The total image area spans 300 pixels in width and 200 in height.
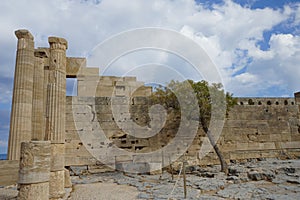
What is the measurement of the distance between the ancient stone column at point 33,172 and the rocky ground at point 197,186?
1420mm

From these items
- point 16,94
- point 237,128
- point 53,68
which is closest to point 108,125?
point 16,94

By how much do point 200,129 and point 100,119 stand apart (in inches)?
195

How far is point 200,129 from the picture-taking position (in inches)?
472

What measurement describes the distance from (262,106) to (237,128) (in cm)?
218

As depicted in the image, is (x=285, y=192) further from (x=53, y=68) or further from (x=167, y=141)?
(x=53, y=68)

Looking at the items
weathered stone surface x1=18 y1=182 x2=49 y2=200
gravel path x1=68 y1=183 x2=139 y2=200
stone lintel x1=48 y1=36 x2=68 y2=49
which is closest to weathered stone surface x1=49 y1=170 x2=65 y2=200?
gravel path x1=68 y1=183 x2=139 y2=200

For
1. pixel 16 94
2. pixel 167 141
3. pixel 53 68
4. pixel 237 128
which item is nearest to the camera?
pixel 53 68

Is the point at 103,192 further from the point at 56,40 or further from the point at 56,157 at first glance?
the point at 56,40

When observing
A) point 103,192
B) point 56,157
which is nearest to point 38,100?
point 56,157

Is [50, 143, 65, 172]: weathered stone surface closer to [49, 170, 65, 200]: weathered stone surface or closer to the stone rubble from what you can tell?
[49, 170, 65, 200]: weathered stone surface

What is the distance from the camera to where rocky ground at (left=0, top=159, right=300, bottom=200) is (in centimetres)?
616

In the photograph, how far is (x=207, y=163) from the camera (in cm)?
1165

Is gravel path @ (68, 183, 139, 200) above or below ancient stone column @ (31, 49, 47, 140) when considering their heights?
below

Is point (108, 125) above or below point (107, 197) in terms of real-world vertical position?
above
